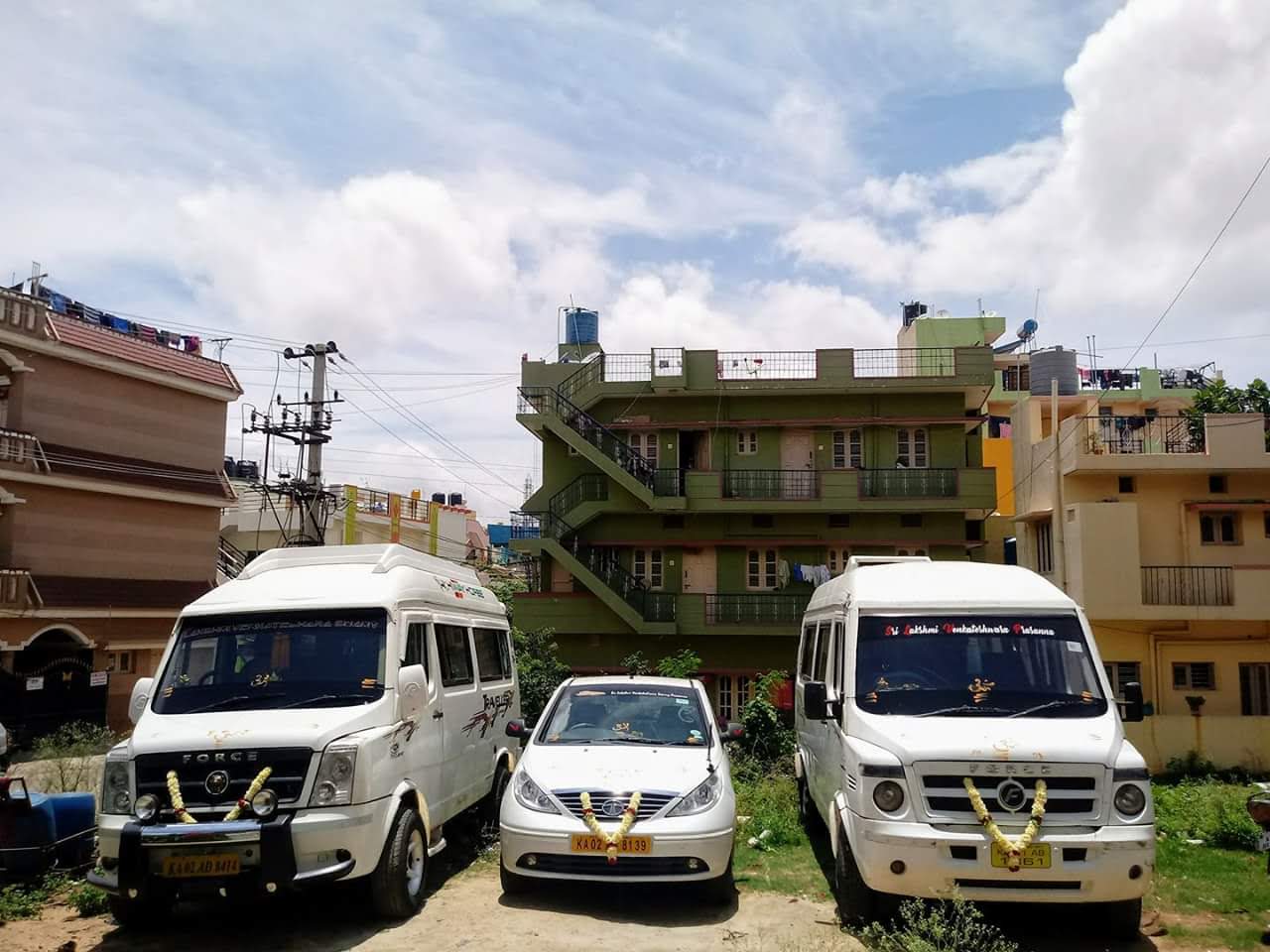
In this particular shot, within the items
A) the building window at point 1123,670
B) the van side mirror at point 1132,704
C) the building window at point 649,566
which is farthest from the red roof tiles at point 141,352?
the van side mirror at point 1132,704

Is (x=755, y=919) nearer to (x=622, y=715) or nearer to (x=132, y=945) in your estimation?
(x=622, y=715)

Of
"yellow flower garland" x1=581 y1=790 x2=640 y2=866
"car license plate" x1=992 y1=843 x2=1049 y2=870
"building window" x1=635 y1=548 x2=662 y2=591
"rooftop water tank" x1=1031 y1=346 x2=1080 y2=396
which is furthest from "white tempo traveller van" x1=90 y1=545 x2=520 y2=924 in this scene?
"rooftop water tank" x1=1031 y1=346 x2=1080 y2=396

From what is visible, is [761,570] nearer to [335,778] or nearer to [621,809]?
[621,809]

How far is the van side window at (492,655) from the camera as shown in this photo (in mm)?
11094

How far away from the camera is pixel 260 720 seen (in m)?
7.37

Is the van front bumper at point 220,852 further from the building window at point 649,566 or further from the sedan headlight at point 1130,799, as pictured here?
the building window at point 649,566

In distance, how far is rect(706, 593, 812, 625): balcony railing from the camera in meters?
27.9

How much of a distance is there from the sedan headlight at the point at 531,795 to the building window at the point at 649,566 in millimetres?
21245

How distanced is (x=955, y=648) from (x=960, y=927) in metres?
2.24

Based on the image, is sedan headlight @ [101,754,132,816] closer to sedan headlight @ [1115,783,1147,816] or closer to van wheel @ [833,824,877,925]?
van wheel @ [833,824,877,925]

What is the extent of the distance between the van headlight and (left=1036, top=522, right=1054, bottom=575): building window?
19.7m

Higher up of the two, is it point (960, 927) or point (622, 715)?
point (622, 715)

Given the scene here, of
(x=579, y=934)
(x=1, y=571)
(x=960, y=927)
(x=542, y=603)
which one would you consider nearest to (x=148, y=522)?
(x=1, y=571)

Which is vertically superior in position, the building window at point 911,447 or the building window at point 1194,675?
the building window at point 911,447
